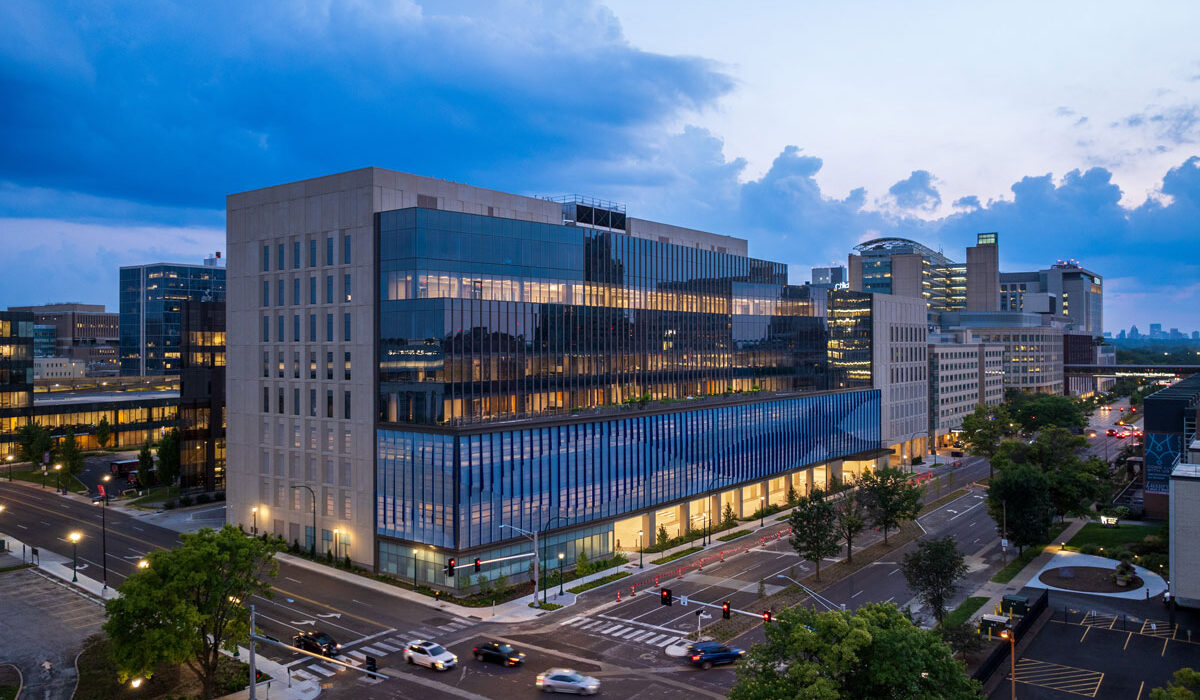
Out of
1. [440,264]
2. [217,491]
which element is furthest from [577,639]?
[217,491]

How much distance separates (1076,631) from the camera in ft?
185

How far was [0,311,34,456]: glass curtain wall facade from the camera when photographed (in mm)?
129625

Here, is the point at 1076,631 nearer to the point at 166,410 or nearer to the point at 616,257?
the point at 616,257

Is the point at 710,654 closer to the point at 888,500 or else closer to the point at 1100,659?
the point at 1100,659

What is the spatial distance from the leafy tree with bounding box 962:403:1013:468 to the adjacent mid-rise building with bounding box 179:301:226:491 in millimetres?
117349

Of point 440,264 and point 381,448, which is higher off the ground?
point 440,264

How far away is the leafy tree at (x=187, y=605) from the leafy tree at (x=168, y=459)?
71537 mm

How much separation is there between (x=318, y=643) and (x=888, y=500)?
5585 centimetres

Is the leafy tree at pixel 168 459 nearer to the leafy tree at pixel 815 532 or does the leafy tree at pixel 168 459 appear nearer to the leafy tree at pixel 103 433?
the leafy tree at pixel 103 433

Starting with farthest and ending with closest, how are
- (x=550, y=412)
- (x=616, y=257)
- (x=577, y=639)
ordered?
(x=616, y=257) → (x=550, y=412) → (x=577, y=639)

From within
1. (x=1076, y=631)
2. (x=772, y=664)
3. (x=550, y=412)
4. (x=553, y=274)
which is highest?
(x=553, y=274)

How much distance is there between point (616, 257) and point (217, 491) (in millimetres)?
66065

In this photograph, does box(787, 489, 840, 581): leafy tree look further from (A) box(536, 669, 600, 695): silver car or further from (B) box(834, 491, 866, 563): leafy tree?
(A) box(536, 669, 600, 695): silver car

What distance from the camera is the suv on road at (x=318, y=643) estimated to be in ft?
167
